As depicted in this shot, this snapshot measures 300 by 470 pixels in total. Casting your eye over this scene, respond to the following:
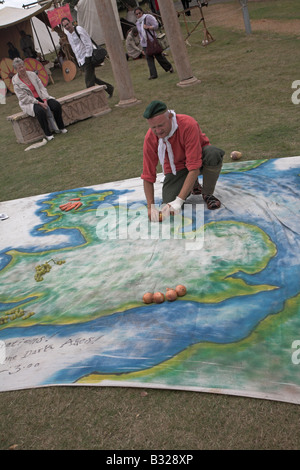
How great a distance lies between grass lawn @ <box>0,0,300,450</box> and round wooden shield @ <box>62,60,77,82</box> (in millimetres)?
234

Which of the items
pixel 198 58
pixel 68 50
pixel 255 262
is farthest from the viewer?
pixel 68 50

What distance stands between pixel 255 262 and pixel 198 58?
9.49 metres

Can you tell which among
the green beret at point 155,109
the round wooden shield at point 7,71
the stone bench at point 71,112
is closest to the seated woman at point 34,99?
the stone bench at point 71,112

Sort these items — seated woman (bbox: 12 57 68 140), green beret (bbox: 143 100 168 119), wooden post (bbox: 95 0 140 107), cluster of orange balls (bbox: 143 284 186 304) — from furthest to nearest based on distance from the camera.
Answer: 1. wooden post (bbox: 95 0 140 107)
2. seated woman (bbox: 12 57 68 140)
3. green beret (bbox: 143 100 168 119)
4. cluster of orange balls (bbox: 143 284 186 304)

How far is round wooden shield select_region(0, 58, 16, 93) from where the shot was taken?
1387 cm

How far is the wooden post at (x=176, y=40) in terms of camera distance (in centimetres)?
838

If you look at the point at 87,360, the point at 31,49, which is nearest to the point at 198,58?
the point at 31,49

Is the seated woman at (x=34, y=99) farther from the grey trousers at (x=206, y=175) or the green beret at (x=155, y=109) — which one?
the green beret at (x=155, y=109)

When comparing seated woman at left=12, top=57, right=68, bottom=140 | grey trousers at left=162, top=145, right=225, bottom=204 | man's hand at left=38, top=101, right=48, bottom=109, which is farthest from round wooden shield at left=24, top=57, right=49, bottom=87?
grey trousers at left=162, top=145, right=225, bottom=204

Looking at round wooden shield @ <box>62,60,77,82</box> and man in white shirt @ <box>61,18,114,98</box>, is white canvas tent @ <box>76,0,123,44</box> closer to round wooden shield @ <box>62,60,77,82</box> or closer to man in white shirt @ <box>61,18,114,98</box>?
Result: round wooden shield @ <box>62,60,77,82</box>

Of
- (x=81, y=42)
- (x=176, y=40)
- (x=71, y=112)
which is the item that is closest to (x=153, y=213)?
(x=71, y=112)

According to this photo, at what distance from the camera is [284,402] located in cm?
213

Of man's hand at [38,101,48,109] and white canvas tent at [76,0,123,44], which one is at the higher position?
white canvas tent at [76,0,123,44]
